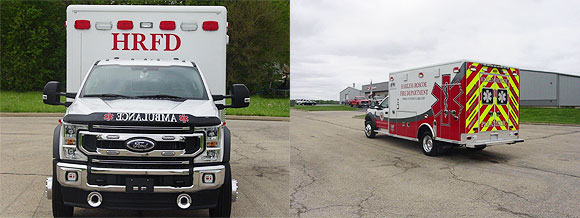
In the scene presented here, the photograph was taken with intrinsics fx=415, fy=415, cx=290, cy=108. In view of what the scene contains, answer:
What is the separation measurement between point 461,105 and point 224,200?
22.8ft

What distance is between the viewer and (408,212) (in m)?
5.51

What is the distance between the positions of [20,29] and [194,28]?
1291 inches

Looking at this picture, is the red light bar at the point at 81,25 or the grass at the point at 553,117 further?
the grass at the point at 553,117

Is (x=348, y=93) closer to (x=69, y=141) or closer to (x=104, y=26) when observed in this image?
(x=104, y=26)

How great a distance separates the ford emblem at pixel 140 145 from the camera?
423cm

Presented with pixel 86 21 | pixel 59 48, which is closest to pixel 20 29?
pixel 59 48

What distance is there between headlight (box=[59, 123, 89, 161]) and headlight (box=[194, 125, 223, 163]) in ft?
3.87

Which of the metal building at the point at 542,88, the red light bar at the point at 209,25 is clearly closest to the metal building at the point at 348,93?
the metal building at the point at 542,88

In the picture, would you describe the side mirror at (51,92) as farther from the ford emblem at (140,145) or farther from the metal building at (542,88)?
A: the metal building at (542,88)

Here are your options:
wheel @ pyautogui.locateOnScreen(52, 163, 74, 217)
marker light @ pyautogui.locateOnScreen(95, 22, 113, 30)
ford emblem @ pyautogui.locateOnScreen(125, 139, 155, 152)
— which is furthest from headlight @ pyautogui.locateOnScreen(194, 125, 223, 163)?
marker light @ pyautogui.locateOnScreen(95, 22, 113, 30)

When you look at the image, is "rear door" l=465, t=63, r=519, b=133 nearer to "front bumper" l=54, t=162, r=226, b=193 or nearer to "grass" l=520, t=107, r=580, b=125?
"front bumper" l=54, t=162, r=226, b=193

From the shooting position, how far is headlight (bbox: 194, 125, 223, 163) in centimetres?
441

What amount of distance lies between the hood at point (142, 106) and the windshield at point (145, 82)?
27cm

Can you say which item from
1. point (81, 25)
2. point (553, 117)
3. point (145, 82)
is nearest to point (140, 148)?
point (145, 82)
